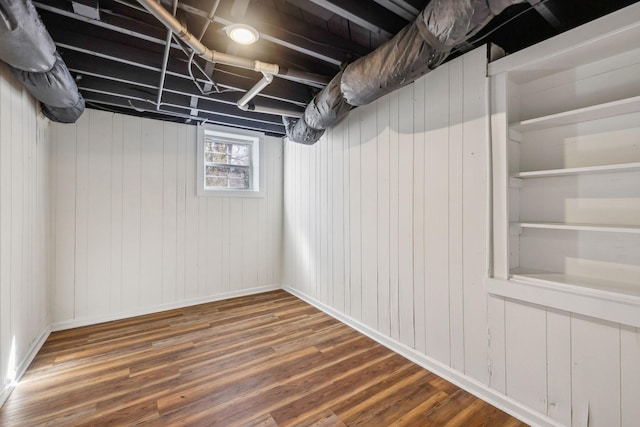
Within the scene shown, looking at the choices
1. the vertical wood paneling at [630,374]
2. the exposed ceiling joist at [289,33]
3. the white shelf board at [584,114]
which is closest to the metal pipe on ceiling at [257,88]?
the exposed ceiling joist at [289,33]

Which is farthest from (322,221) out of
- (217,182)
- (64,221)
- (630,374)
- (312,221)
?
(64,221)

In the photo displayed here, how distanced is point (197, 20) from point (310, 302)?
3177 millimetres

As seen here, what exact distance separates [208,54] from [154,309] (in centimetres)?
304

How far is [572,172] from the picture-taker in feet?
5.15

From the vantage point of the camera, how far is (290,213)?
4.20 meters

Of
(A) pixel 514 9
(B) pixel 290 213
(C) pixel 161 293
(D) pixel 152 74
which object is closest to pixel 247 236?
(B) pixel 290 213

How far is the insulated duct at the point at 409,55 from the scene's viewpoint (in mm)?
1340

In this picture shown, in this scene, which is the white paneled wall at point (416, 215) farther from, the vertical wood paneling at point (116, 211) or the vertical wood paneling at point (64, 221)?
the vertical wood paneling at point (64, 221)

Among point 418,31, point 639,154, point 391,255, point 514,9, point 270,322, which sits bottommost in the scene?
point 270,322

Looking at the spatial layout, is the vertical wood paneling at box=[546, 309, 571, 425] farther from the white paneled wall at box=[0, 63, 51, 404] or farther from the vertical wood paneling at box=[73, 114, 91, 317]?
the vertical wood paneling at box=[73, 114, 91, 317]

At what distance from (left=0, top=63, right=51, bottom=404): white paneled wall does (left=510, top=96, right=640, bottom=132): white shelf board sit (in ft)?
11.2

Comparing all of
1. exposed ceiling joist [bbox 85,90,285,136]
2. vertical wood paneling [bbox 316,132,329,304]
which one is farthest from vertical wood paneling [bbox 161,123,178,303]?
vertical wood paneling [bbox 316,132,329,304]

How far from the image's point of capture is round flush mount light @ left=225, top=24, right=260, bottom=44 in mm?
1679

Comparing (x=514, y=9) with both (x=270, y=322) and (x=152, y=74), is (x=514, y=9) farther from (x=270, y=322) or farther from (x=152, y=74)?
(x=270, y=322)
